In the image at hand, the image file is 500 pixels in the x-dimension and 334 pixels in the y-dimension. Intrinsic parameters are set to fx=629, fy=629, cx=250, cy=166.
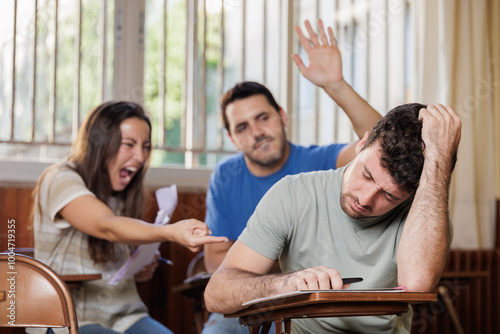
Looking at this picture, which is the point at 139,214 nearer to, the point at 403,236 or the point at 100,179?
the point at 100,179

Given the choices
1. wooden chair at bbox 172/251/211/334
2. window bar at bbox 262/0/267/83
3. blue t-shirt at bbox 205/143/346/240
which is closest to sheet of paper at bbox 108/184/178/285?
wooden chair at bbox 172/251/211/334

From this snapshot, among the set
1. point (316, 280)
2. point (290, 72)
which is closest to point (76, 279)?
point (316, 280)

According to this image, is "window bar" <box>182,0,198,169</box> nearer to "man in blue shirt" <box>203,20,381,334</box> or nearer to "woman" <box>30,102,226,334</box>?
"man in blue shirt" <box>203,20,381,334</box>

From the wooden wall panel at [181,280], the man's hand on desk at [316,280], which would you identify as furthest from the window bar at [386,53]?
the man's hand on desk at [316,280]

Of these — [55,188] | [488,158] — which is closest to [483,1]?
[488,158]

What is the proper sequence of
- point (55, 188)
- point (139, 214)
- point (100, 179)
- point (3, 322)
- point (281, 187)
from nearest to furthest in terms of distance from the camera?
point (3, 322) → point (281, 187) → point (55, 188) → point (100, 179) → point (139, 214)

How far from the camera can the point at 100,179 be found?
7.67 ft

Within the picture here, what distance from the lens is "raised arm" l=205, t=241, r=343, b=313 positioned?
4.25ft

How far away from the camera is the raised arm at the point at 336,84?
2179mm

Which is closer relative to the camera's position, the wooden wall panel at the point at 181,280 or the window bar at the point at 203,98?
the wooden wall panel at the point at 181,280

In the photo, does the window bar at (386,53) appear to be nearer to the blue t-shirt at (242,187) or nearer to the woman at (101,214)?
the blue t-shirt at (242,187)

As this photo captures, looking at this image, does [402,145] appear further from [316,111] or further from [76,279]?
[316,111]

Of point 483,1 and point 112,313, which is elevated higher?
point 483,1

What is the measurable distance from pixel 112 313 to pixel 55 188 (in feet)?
1.60
